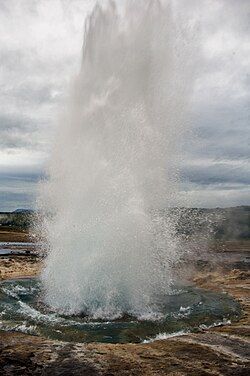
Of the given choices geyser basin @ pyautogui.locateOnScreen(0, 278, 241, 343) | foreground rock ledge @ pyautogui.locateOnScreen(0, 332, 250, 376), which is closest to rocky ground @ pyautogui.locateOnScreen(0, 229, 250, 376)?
foreground rock ledge @ pyautogui.locateOnScreen(0, 332, 250, 376)

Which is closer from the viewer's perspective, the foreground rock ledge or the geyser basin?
the foreground rock ledge

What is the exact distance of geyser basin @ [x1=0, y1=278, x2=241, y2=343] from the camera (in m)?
13.3

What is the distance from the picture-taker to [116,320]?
15.4 m

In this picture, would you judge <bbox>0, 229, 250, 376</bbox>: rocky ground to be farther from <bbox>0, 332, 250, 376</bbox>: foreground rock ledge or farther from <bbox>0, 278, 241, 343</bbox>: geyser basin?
<bbox>0, 278, 241, 343</bbox>: geyser basin

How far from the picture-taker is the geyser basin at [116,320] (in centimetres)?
1331

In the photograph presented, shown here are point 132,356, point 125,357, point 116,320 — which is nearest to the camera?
point 125,357

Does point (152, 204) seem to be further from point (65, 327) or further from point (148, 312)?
point (65, 327)

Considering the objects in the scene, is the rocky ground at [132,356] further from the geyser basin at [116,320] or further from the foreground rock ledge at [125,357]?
the geyser basin at [116,320]

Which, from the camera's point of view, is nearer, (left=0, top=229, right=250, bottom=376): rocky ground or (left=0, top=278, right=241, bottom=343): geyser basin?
(left=0, top=229, right=250, bottom=376): rocky ground

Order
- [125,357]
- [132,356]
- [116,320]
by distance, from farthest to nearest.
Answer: [116,320] < [132,356] < [125,357]

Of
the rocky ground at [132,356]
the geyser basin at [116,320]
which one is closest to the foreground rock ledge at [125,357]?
the rocky ground at [132,356]

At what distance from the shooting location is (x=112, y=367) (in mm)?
10023

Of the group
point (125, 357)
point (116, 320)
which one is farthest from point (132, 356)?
point (116, 320)

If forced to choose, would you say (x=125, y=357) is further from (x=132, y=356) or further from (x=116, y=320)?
(x=116, y=320)
